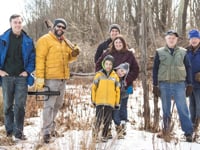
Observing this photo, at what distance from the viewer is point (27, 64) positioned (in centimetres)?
525

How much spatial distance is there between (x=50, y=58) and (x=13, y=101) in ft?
3.00

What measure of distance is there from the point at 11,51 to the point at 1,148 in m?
1.40

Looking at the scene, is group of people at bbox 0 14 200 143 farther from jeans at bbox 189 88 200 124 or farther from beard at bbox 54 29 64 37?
jeans at bbox 189 88 200 124

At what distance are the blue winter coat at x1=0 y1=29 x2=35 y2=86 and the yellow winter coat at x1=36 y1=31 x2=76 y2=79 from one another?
7.3 inches

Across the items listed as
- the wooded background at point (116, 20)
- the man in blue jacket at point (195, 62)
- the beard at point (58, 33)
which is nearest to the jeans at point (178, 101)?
the man in blue jacket at point (195, 62)

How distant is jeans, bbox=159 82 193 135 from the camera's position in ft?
17.5

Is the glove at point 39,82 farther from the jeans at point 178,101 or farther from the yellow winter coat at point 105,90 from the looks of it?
the jeans at point 178,101

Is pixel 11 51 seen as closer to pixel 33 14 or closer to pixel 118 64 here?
pixel 118 64

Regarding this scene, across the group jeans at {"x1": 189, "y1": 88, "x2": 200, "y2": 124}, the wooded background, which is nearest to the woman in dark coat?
jeans at {"x1": 189, "y1": 88, "x2": 200, "y2": 124}

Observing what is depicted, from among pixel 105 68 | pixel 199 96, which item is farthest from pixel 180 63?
pixel 105 68

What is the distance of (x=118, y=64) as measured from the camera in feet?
18.4

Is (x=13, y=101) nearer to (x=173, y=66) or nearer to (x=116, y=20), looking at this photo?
(x=173, y=66)

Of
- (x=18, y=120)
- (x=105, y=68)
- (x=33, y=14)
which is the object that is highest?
(x=33, y=14)

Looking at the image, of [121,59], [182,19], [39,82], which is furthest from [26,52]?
[182,19]
